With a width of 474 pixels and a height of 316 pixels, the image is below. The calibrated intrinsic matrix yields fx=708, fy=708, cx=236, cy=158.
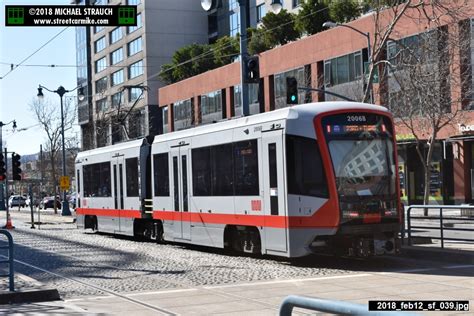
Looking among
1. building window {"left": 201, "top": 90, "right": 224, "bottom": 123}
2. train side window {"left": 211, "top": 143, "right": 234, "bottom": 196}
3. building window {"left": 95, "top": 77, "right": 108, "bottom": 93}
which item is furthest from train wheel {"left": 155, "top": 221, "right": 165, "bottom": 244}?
building window {"left": 95, "top": 77, "right": 108, "bottom": 93}

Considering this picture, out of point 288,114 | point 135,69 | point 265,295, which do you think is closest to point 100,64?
point 135,69

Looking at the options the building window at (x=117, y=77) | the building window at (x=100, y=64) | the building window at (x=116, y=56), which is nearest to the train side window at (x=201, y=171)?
the building window at (x=117, y=77)

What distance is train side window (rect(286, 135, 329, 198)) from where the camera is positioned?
14984mm

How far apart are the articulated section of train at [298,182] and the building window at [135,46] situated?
230 ft

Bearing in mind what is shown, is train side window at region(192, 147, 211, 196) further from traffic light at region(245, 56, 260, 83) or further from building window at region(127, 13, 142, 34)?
building window at region(127, 13, 142, 34)

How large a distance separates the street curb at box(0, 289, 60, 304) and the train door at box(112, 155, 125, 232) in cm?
1346

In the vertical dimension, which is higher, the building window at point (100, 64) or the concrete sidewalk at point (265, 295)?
the building window at point (100, 64)

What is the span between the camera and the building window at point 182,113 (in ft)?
242

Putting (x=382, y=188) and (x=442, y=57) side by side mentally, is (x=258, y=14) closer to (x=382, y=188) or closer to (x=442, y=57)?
(x=442, y=57)

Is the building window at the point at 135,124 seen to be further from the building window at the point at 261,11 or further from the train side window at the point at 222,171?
the train side window at the point at 222,171

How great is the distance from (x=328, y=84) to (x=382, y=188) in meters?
37.0

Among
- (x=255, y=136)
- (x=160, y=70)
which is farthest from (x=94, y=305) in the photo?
(x=160, y=70)

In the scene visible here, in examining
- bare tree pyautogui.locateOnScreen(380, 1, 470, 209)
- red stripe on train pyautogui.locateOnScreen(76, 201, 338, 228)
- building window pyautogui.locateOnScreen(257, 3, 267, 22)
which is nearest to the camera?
red stripe on train pyautogui.locateOnScreen(76, 201, 338, 228)

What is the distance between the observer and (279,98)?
56.1 meters
